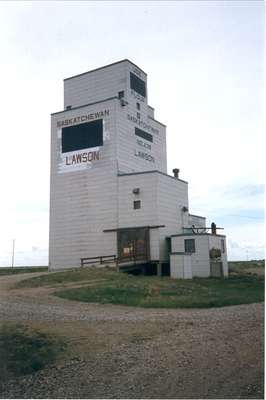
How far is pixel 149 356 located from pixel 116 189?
29.2 m

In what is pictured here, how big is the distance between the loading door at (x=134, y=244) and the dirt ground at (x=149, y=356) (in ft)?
65.1

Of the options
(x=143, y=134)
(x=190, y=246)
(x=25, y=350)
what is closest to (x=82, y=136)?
(x=143, y=134)

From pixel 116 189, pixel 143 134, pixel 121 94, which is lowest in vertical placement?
pixel 116 189

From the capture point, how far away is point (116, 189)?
38.9m

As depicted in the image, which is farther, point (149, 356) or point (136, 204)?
point (136, 204)

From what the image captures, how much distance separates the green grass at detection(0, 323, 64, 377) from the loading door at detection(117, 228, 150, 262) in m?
23.3

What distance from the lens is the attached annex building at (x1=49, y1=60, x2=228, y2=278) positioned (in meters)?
36.4

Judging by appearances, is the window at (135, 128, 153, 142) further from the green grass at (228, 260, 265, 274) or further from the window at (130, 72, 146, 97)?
the green grass at (228, 260, 265, 274)

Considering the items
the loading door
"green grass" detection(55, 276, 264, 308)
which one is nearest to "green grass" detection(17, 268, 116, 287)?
"green grass" detection(55, 276, 264, 308)

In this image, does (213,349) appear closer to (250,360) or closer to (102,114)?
(250,360)

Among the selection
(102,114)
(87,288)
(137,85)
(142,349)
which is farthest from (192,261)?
(142,349)

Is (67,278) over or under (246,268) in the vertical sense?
over

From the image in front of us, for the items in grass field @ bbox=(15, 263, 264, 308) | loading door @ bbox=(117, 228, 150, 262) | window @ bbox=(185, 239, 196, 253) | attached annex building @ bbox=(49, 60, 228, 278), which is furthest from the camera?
attached annex building @ bbox=(49, 60, 228, 278)

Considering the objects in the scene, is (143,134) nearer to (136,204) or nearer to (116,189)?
(116,189)
